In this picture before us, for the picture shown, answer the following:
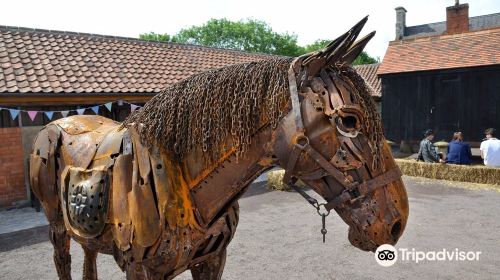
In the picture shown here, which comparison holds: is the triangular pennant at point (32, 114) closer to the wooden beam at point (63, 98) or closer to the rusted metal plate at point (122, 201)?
the wooden beam at point (63, 98)

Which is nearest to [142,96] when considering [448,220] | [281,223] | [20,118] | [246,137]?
[20,118]

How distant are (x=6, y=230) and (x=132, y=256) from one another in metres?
5.91

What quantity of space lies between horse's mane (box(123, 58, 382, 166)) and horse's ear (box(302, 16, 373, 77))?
0.11m

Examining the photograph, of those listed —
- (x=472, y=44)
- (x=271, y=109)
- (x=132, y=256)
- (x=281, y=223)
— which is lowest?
(x=281, y=223)

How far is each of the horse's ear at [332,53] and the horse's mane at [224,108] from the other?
0.11 metres

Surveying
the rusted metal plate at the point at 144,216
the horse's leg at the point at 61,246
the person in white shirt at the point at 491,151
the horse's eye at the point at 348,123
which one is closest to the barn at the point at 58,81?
the horse's leg at the point at 61,246

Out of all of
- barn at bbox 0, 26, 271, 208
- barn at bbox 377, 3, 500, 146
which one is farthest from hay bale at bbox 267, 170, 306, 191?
barn at bbox 377, 3, 500, 146

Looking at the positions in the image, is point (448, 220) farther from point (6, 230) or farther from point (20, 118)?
point (20, 118)

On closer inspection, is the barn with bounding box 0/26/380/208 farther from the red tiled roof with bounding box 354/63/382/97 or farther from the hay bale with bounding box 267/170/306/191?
the red tiled roof with bounding box 354/63/382/97

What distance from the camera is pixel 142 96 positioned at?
965 centimetres

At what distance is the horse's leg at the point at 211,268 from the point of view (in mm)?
2404

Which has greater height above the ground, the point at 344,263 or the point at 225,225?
the point at 225,225

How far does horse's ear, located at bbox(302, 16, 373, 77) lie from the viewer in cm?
166

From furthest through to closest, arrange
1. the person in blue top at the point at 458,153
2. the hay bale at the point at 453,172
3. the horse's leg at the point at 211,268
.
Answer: the person in blue top at the point at 458,153 → the hay bale at the point at 453,172 → the horse's leg at the point at 211,268
